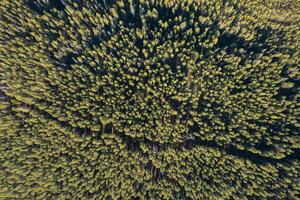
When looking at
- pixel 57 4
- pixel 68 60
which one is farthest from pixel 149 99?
pixel 57 4

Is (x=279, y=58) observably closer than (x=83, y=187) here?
No

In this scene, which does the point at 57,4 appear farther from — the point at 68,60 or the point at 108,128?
the point at 108,128

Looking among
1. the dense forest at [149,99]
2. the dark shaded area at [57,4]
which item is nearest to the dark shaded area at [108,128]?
the dense forest at [149,99]

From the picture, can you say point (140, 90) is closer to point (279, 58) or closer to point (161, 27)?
point (161, 27)

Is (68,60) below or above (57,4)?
below

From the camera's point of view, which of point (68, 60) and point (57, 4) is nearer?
point (68, 60)

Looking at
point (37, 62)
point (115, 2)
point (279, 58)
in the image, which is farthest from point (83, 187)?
point (279, 58)

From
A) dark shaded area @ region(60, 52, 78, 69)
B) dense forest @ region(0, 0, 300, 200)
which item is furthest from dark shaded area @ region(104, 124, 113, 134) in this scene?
dark shaded area @ region(60, 52, 78, 69)

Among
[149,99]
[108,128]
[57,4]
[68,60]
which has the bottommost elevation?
[108,128]

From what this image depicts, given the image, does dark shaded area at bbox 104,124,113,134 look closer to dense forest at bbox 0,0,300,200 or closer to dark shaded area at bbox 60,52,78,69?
dense forest at bbox 0,0,300,200
